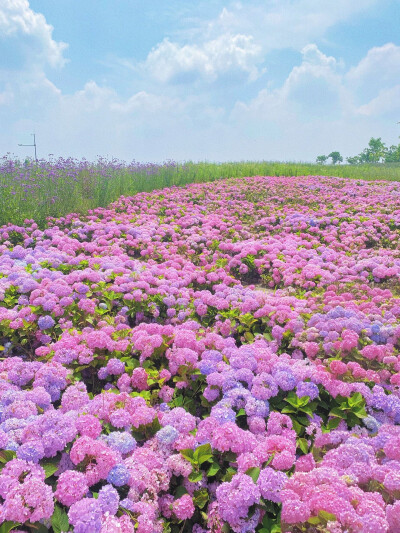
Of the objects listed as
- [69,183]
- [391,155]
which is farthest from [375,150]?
[69,183]

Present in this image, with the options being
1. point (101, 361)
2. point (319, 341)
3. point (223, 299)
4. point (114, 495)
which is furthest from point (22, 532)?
point (223, 299)

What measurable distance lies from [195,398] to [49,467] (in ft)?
4.96

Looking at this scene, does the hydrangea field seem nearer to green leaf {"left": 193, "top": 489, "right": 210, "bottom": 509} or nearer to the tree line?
green leaf {"left": 193, "top": 489, "right": 210, "bottom": 509}

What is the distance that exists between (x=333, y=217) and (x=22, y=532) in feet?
35.5

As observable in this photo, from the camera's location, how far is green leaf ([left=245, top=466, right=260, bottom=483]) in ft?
7.86

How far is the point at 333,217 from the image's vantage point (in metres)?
11.4

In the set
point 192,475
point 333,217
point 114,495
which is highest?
point 333,217

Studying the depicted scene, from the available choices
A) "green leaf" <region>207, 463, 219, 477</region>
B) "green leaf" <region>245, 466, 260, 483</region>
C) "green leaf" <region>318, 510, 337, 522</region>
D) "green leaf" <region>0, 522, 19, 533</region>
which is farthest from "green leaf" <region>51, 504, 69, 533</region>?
"green leaf" <region>318, 510, 337, 522</region>

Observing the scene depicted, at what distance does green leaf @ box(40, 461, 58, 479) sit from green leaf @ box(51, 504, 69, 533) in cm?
24

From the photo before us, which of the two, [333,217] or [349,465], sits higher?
[333,217]

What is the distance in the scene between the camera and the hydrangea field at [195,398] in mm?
2238

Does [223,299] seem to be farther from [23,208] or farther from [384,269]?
[23,208]

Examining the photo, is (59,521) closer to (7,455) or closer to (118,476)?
(118,476)

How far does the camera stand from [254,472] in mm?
2416
